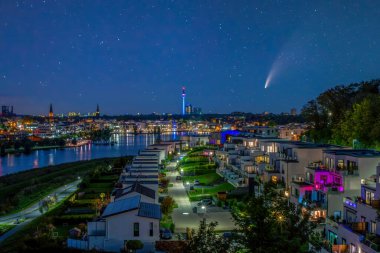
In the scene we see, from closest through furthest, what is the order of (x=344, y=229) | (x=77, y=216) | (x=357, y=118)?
1. (x=344, y=229)
2. (x=77, y=216)
3. (x=357, y=118)

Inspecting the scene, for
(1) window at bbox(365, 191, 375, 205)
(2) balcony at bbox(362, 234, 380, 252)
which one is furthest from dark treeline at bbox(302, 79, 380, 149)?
(2) balcony at bbox(362, 234, 380, 252)

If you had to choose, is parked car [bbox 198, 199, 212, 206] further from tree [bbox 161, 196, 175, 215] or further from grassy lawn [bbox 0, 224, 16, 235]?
grassy lawn [bbox 0, 224, 16, 235]

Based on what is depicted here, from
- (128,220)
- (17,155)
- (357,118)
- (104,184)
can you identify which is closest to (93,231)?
(128,220)

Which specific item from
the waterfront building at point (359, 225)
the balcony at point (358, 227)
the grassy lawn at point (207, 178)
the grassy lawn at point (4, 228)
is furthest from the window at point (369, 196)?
the grassy lawn at point (207, 178)

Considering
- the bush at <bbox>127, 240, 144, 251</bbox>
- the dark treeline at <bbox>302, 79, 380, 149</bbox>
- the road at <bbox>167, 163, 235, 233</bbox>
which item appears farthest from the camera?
the dark treeline at <bbox>302, 79, 380, 149</bbox>

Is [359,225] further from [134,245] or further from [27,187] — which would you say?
[27,187]

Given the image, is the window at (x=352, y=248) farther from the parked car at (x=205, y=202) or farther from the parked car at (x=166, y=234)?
the parked car at (x=205, y=202)

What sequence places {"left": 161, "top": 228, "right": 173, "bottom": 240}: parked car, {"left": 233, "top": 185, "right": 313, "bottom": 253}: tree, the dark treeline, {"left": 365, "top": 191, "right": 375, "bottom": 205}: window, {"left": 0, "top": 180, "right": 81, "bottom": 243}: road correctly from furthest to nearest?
the dark treeline, {"left": 0, "top": 180, "right": 81, "bottom": 243}: road, {"left": 161, "top": 228, "right": 173, "bottom": 240}: parked car, {"left": 365, "top": 191, "right": 375, "bottom": 205}: window, {"left": 233, "top": 185, "right": 313, "bottom": 253}: tree

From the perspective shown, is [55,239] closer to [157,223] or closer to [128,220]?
[128,220]
